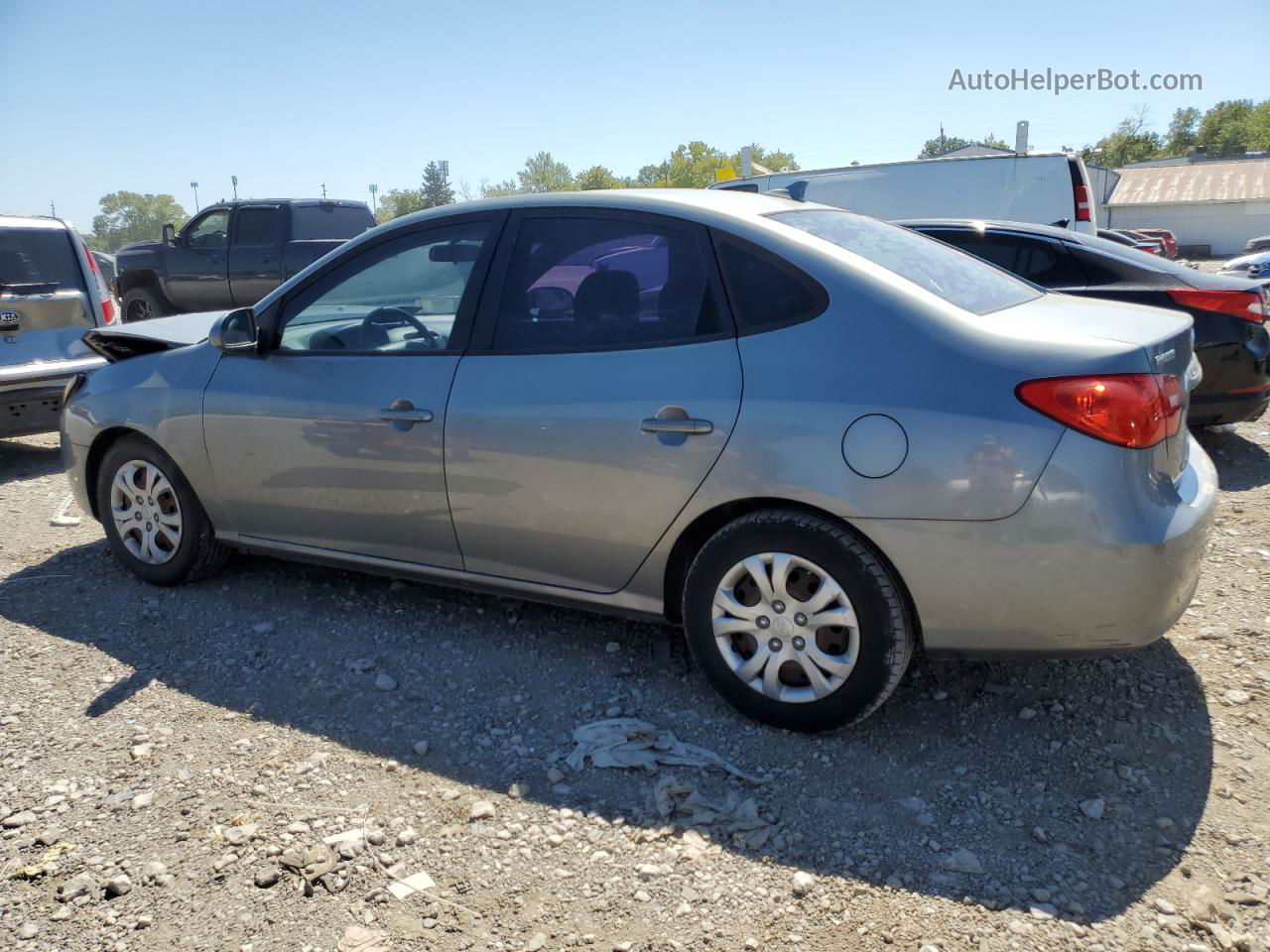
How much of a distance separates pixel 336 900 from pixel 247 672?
151cm

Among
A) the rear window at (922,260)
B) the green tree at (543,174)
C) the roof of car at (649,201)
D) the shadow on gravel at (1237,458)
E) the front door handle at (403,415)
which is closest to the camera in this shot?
the rear window at (922,260)

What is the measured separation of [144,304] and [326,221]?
321 centimetres

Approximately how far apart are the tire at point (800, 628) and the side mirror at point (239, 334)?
2.14 m

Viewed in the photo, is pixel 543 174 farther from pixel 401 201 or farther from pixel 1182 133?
pixel 1182 133

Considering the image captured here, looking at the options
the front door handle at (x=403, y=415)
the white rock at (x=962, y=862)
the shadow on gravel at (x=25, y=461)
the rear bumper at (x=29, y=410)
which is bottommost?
the white rock at (x=962, y=862)

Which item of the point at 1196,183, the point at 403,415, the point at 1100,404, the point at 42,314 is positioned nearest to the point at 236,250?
the point at 42,314

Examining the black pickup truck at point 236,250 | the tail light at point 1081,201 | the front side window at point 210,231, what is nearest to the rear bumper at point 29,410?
the black pickup truck at point 236,250

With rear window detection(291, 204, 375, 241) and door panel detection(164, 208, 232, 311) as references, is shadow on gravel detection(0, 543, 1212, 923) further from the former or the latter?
door panel detection(164, 208, 232, 311)

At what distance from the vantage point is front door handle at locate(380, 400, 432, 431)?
3.69m

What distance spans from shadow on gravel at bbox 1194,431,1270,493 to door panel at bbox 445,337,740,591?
4019mm

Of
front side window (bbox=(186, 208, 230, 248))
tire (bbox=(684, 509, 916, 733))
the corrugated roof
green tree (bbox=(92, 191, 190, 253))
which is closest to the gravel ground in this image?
tire (bbox=(684, 509, 916, 733))

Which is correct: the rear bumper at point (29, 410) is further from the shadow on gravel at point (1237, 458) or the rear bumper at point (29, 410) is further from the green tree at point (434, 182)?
the green tree at point (434, 182)

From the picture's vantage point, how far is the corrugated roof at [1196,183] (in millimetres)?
54375

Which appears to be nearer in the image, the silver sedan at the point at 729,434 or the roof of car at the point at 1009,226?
the silver sedan at the point at 729,434
